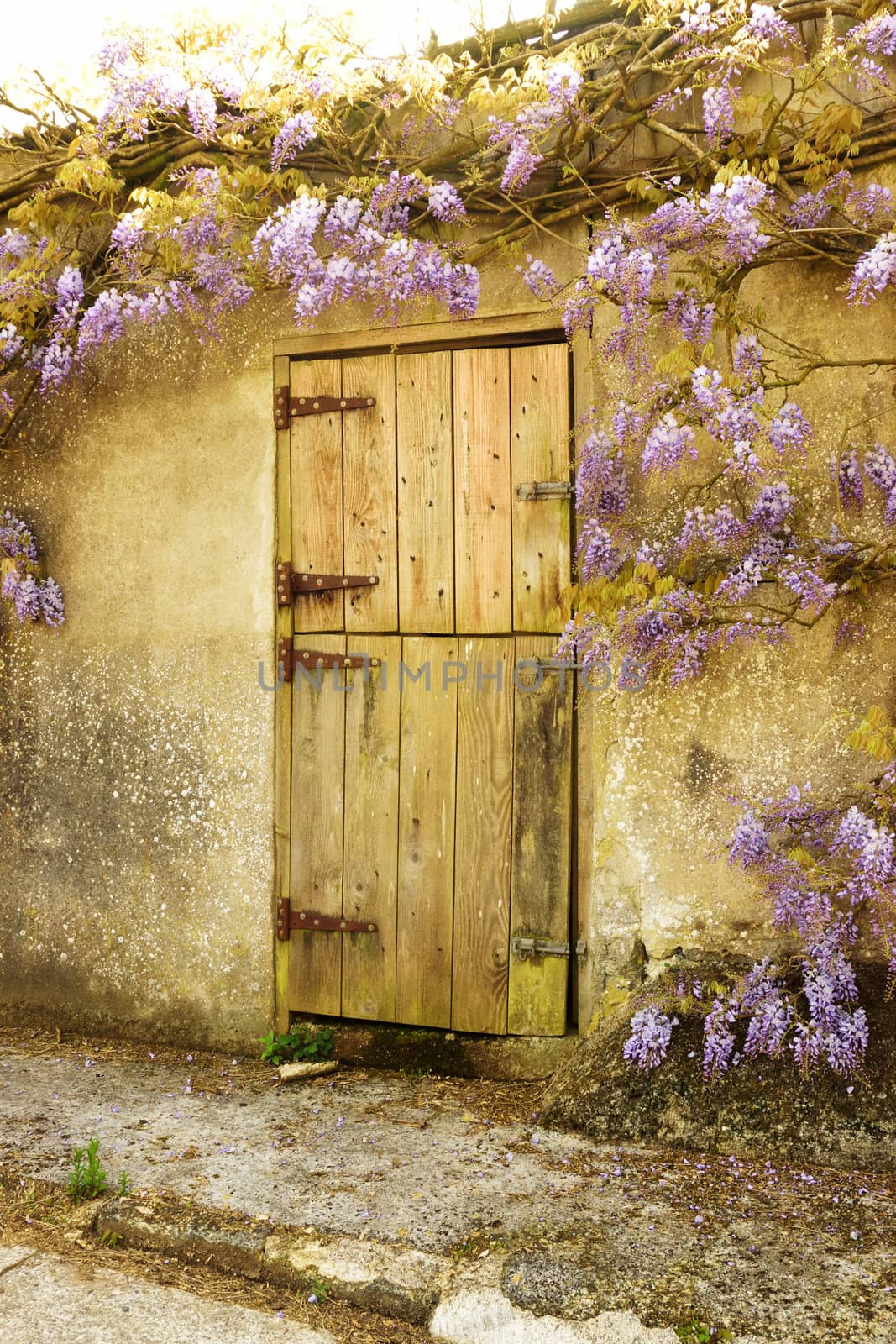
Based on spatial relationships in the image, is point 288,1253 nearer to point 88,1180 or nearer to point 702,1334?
point 88,1180

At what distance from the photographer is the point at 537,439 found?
3277mm

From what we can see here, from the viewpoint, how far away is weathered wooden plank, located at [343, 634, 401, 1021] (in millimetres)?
3459

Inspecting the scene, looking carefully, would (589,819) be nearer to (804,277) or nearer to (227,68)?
(804,277)

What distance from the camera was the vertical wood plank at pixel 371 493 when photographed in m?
3.46

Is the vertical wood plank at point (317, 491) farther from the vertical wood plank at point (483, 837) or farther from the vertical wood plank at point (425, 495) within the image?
the vertical wood plank at point (483, 837)

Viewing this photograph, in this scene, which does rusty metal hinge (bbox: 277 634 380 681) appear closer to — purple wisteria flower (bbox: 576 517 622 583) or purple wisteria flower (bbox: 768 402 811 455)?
purple wisteria flower (bbox: 576 517 622 583)

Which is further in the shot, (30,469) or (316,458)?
(30,469)

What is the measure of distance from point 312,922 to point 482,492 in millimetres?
1535

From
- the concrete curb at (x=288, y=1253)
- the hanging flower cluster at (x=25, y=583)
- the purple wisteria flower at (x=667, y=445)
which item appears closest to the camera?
the concrete curb at (x=288, y=1253)

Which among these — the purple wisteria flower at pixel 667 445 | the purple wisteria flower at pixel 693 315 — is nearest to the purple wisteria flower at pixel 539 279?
the purple wisteria flower at pixel 693 315

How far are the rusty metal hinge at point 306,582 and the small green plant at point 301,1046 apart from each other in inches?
57.0

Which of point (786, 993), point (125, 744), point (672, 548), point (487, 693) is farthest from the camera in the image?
point (125, 744)

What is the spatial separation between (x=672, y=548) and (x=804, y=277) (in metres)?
0.85

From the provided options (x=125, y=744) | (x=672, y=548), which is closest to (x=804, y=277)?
(x=672, y=548)
